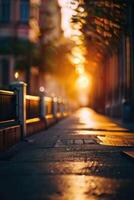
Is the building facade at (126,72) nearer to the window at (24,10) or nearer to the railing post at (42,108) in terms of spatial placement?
the railing post at (42,108)

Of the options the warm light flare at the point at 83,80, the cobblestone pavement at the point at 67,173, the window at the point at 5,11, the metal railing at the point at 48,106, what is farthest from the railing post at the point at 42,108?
the warm light flare at the point at 83,80

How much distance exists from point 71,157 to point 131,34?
66.4 ft

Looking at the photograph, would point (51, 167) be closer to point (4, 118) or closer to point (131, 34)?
point (4, 118)

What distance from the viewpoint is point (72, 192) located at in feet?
26.3

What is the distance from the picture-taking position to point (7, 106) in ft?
50.0

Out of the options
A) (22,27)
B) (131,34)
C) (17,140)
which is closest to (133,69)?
(131,34)

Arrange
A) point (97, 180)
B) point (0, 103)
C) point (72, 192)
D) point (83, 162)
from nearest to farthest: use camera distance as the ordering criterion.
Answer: point (72, 192) < point (97, 180) < point (83, 162) < point (0, 103)

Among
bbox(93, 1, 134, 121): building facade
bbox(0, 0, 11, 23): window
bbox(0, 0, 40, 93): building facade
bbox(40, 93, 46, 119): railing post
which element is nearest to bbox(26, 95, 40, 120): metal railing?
bbox(40, 93, 46, 119): railing post

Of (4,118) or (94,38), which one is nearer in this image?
(4,118)

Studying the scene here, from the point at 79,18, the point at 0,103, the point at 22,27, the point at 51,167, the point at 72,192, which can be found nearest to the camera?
the point at 72,192

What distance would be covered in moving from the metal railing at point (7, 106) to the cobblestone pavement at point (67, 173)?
0.88 metres

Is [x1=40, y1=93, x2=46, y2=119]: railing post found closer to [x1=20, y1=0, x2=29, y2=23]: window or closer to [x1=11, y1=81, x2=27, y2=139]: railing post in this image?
[x1=11, y1=81, x2=27, y2=139]: railing post

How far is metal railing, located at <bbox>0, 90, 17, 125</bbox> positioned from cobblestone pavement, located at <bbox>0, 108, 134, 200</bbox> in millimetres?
878

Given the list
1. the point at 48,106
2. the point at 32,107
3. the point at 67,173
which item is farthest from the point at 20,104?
the point at 48,106
